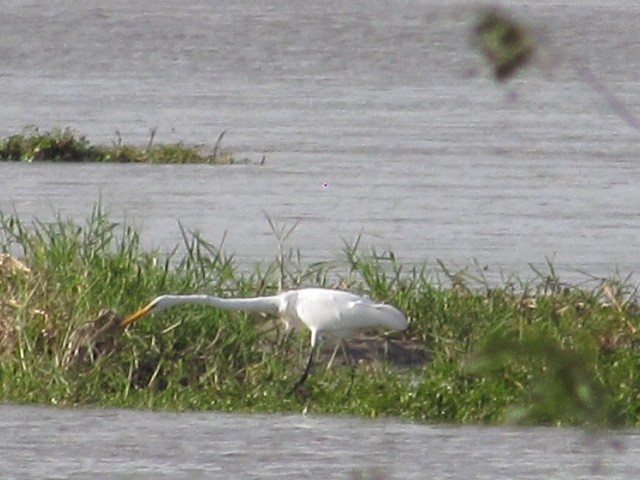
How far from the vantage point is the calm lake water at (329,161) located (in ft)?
22.1

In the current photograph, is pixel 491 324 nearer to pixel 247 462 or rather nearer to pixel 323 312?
pixel 323 312

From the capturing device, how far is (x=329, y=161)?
17.7 m

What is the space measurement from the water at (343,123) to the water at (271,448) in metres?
1.43

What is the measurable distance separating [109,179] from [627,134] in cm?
672

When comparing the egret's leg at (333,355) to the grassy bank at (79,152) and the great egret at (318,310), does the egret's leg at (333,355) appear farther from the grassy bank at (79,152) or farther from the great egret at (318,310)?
the grassy bank at (79,152)

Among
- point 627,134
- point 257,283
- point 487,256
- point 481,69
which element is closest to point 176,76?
point 627,134

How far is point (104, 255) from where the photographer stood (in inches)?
333

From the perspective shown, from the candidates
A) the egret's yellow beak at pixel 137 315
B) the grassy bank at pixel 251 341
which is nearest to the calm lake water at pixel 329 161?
the grassy bank at pixel 251 341

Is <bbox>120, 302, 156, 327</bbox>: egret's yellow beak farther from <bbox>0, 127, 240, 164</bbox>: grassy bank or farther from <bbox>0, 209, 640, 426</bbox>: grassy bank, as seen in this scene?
<bbox>0, 127, 240, 164</bbox>: grassy bank

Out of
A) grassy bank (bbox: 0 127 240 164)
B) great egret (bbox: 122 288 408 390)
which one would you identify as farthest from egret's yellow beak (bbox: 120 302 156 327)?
grassy bank (bbox: 0 127 240 164)

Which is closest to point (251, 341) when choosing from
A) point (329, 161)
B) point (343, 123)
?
point (329, 161)

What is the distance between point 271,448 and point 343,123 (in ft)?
49.3

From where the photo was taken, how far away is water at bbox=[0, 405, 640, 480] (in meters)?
6.51

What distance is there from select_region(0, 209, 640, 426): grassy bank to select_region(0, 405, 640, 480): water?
0.11 meters
